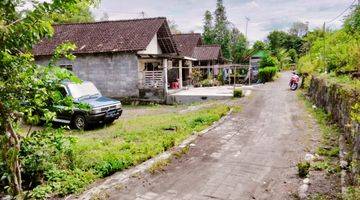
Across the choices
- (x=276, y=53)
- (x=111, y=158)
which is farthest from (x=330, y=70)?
(x=276, y=53)

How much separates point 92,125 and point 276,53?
4571 centimetres

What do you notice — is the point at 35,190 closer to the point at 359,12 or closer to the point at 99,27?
the point at 359,12

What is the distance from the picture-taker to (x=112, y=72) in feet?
68.8

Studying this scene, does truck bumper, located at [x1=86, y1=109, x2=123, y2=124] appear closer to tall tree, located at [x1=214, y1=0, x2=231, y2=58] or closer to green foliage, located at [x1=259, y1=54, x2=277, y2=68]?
green foliage, located at [x1=259, y1=54, x2=277, y2=68]

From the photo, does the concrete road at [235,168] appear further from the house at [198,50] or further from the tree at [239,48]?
the tree at [239,48]

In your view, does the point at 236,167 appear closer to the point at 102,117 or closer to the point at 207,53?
the point at 102,117

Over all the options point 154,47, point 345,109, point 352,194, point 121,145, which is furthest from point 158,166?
point 154,47

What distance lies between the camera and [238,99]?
1892 centimetres

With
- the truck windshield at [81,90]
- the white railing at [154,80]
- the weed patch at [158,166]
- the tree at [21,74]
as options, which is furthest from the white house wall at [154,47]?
the tree at [21,74]

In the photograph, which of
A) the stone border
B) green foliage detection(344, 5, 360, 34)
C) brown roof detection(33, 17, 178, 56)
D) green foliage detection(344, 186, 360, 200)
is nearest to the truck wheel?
the stone border

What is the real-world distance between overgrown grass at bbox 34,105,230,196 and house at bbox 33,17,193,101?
22.6 feet

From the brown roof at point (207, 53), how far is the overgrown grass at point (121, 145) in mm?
20032

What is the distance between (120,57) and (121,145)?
1264 cm

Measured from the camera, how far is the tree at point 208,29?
53.2 meters
